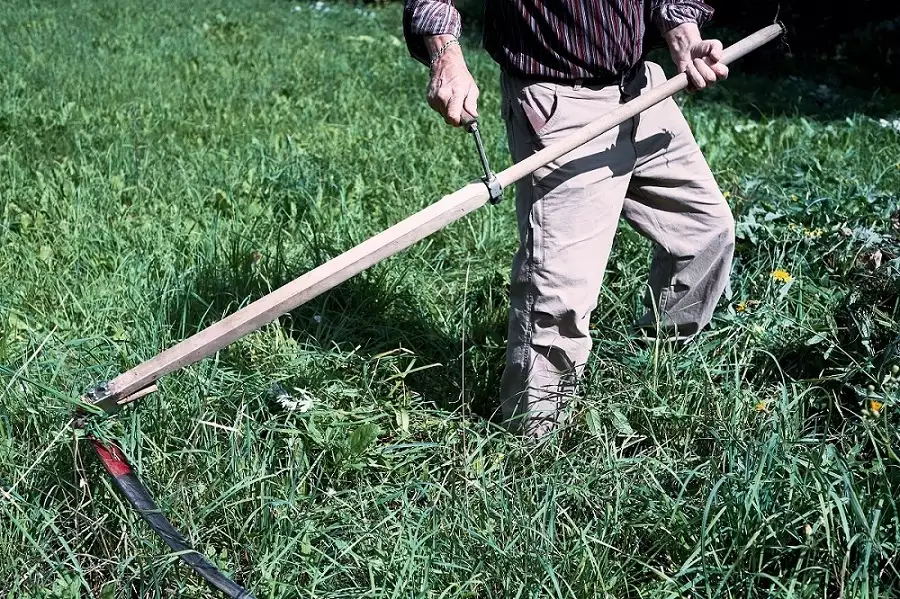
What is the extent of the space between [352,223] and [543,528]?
1949mm

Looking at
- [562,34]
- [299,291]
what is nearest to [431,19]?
[562,34]

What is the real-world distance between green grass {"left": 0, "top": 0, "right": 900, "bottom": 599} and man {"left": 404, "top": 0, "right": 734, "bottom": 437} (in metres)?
0.20

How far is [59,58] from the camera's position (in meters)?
6.45

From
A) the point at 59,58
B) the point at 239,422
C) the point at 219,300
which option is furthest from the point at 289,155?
the point at 59,58

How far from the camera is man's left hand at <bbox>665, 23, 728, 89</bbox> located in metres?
2.19

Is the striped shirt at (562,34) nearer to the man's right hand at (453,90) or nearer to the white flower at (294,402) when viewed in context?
the man's right hand at (453,90)

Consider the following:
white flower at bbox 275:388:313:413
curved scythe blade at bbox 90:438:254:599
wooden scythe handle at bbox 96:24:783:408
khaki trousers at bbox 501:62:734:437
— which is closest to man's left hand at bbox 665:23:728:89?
khaki trousers at bbox 501:62:734:437

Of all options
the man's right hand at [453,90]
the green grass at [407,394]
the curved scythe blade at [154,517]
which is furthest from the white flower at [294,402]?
the man's right hand at [453,90]

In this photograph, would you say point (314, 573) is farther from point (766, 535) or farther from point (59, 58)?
point (59, 58)

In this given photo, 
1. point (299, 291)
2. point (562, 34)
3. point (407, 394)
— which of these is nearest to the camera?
point (299, 291)

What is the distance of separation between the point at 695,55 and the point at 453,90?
684 millimetres

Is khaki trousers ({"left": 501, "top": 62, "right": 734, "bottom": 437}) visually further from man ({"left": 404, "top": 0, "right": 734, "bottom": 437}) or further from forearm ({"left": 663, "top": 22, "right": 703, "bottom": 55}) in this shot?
forearm ({"left": 663, "top": 22, "right": 703, "bottom": 55})

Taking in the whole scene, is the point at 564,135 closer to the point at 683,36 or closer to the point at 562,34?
the point at 562,34

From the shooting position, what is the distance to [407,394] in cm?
263
